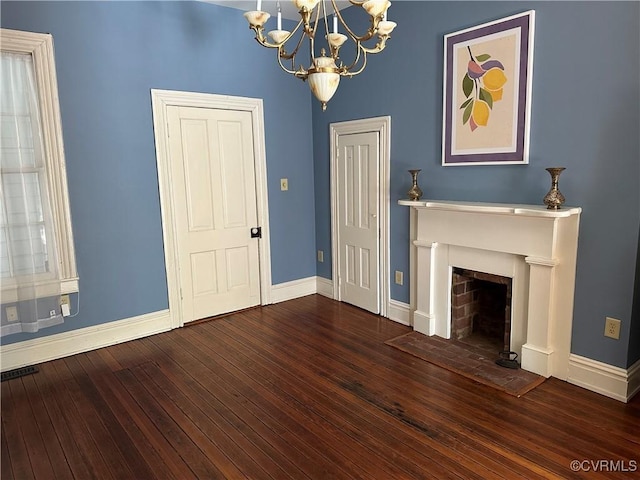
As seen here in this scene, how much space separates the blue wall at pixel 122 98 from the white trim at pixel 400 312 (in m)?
2.14

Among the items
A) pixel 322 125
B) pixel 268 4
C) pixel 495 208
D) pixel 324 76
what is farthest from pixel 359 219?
pixel 324 76

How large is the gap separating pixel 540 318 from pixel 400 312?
4.53 ft

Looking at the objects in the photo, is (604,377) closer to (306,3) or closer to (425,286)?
(425,286)

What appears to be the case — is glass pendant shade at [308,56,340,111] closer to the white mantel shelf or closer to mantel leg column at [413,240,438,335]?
the white mantel shelf

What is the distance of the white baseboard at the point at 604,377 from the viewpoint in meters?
2.74

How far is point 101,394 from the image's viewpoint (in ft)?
9.91

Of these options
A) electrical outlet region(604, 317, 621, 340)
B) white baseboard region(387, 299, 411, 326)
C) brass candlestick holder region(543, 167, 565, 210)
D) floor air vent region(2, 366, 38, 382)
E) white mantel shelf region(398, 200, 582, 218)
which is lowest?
floor air vent region(2, 366, 38, 382)

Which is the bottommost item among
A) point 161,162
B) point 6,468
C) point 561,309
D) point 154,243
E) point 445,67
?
point 6,468

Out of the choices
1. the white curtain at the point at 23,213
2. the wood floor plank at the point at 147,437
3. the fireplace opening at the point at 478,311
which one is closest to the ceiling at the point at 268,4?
the white curtain at the point at 23,213

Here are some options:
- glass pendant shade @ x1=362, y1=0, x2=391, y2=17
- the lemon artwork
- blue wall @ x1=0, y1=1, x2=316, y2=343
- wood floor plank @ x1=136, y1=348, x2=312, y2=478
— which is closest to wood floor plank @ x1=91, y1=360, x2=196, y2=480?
wood floor plank @ x1=136, y1=348, x2=312, y2=478

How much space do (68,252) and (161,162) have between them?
1.08 m

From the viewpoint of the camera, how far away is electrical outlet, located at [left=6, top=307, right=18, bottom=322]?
3303 millimetres

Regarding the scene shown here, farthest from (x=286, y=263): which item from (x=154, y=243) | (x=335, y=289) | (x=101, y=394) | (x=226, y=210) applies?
(x=101, y=394)

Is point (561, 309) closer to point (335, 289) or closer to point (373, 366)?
point (373, 366)
